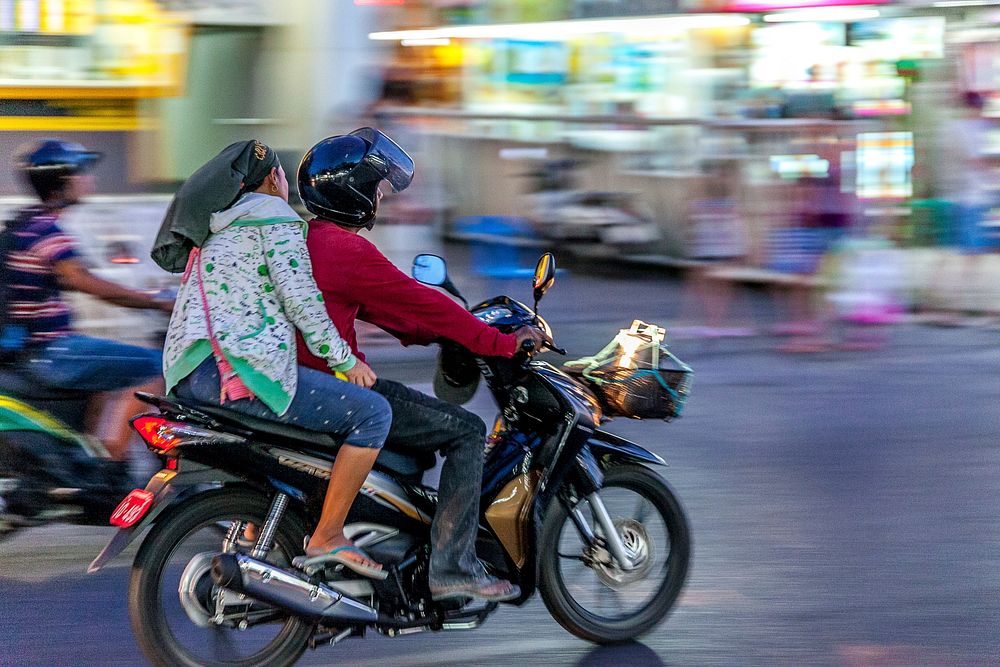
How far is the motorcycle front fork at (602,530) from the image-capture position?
16.2 ft


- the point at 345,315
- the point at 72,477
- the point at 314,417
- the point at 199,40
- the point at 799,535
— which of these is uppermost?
the point at 199,40

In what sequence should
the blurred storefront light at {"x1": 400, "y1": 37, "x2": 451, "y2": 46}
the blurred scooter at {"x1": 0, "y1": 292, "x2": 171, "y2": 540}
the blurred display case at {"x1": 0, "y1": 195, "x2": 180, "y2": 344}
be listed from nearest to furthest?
1. the blurred scooter at {"x1": 0, "y1": 292, "x2": 171, "y2": 540}
2. the blurred display case at {"x1": 0, "y1": 195, "x2": 180, "y2": 344}
3. the blurred storefront light at {"x1": 400, "y1": 37, "x2": 451, "y2": 46}

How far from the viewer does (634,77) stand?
637 inches

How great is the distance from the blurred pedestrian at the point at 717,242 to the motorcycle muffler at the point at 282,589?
7.11 m

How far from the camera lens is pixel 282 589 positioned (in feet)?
14.3

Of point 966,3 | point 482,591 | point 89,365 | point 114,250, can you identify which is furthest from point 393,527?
point 966,3

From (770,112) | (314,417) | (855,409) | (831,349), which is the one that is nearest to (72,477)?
(314,417)

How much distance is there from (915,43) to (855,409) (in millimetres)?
6557

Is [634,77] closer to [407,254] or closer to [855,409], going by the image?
[407,254]

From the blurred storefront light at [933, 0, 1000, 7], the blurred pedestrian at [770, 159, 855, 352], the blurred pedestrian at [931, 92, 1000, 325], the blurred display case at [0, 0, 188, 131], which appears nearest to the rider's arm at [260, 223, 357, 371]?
the blurred pedestrian at [770, 159, 855, 352]

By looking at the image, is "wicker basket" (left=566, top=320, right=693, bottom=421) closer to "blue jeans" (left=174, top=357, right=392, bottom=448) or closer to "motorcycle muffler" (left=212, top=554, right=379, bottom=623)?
"blue jeans" (left=174, top=357, right=392, bottom=448)

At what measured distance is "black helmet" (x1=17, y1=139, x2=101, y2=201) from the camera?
19.1 feet

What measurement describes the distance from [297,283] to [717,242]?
7.57 metres

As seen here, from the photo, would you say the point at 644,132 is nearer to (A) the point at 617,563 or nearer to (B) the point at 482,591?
(A) the point at 617,563
